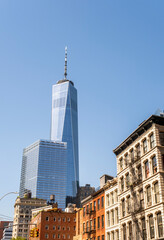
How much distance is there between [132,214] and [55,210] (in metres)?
59.0

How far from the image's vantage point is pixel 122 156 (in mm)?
54375

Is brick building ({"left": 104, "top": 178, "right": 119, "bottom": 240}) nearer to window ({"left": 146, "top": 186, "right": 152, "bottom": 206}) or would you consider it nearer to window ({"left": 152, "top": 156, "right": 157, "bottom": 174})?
window ({"left": 146, "top": 186, "right": 152, "bottom": 206})

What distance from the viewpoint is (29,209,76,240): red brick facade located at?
9637 centimetres

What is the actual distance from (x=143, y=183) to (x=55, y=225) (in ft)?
201

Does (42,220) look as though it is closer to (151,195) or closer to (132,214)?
(132,214)

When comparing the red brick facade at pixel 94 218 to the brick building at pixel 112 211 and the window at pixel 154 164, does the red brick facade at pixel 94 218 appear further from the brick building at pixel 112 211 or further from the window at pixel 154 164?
the window at pixel 154 164

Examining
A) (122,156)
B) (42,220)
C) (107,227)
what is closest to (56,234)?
(42,220)

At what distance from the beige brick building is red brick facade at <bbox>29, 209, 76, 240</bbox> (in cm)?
4763

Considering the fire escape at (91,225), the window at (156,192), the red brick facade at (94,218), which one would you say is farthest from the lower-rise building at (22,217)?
the window at (156,192)

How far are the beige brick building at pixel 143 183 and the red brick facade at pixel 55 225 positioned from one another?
156 ft

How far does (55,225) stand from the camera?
98188 mm

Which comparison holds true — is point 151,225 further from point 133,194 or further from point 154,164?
point 154,164

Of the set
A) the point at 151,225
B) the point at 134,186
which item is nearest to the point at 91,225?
the point at 134,186

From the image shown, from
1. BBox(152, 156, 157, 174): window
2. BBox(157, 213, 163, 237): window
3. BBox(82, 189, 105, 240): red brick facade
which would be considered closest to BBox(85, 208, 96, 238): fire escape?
BBox(82, 189, 105, 240): red brick facade
